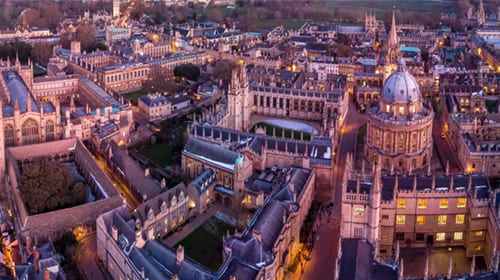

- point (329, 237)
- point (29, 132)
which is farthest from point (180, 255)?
point (29, 132)

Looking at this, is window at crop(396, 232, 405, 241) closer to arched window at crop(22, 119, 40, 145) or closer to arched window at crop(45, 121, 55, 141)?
arched window at crop(45, 121, 55, 141)

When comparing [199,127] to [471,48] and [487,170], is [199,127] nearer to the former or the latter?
[487,170]

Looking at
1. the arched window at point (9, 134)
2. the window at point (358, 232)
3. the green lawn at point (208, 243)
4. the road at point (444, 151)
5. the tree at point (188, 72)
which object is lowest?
the green lawn at point (208, 243)

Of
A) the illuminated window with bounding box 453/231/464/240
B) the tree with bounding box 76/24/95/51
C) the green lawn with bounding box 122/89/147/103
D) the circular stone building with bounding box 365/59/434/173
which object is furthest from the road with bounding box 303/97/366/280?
the tree with bounding box 76/24/95/51

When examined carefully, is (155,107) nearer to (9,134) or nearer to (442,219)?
(9,134)

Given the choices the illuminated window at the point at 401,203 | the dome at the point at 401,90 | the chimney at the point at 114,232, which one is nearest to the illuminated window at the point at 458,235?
the illuminated window at the point at 401,203

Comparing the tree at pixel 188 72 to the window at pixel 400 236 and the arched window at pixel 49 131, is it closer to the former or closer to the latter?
the arched window at pixel 49 131
